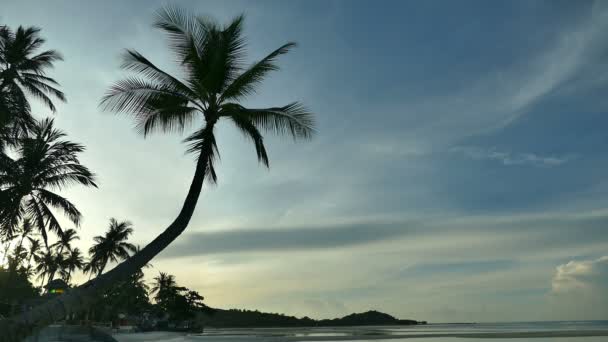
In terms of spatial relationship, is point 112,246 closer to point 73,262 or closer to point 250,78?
point 73,262

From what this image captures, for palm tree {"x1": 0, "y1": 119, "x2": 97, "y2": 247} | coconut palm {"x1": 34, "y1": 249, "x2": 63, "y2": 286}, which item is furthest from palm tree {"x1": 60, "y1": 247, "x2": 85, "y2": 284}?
palm tree {"x1": 0, "y1": 119, "x2": 97, "y2": 247}

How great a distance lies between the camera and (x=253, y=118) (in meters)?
11.2

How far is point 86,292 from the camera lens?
684cm

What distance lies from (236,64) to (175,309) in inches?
3040

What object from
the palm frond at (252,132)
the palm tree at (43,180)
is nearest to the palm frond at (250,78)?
the palm frond at (252,132)

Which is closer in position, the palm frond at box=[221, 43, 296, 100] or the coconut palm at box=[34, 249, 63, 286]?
the palm frond at box=[221, 43, 296, 100]

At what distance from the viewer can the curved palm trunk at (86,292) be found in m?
5.79

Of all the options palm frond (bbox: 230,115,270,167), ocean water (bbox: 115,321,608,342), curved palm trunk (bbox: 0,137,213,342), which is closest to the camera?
curved palm trunk (bbox: 0,137,213,342)

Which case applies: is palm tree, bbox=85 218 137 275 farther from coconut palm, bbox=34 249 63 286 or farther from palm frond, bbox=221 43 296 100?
palm frond, bbox=221 43 296 100

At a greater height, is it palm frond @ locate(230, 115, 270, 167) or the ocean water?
palm frond @ locate(230, 115, 270, 167)

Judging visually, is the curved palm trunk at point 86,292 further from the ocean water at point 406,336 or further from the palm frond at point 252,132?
the ocean water at point 406,336

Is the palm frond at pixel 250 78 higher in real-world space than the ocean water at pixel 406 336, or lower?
higher

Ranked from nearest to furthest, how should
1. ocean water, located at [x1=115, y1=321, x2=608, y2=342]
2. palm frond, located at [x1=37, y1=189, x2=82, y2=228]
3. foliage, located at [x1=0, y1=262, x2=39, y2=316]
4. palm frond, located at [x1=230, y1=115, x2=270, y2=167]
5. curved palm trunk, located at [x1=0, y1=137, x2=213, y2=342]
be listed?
curved palm trunk, located at [x1=0, y1=137, x2=213, y2=342] → palm frond, located at [x1=230, y1=115, x2=270, y2=167] → palm frond, located at [x1=37, y1=189, x2=82, y2=228] → ocean water, located at [x1=115, y1=321, x2=608, y2=342] → foliage, located at [x1=0, y1=262, x2=39, y2=316]

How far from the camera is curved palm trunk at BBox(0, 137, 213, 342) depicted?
19.0 ft
